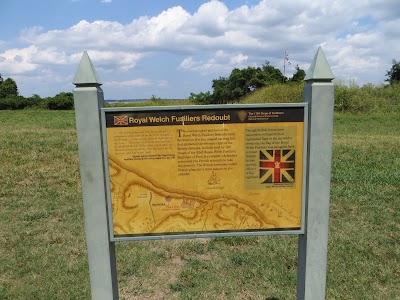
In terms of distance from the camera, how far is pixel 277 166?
250 cm

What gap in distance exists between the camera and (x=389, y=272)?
12.0 feet

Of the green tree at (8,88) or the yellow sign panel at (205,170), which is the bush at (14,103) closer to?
the green tree at (8,88)

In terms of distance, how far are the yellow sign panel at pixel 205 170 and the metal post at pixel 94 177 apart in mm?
79

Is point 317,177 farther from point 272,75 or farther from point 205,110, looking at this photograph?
point 272,75

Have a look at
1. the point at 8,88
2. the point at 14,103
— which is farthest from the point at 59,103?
the point at 8,88

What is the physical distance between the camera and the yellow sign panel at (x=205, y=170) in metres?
2.41

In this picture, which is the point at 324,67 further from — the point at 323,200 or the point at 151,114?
the point at 151,114

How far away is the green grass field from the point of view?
3.40 meters

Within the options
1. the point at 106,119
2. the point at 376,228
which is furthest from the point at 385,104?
the point at 106,119

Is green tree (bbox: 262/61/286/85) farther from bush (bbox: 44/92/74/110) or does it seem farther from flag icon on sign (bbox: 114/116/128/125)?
flag icon on sign (bbox: 114/116/128/125)

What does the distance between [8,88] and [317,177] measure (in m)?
48.1

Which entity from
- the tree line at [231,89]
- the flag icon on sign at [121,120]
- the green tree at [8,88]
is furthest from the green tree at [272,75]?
the flag icon on sign at [121,120]

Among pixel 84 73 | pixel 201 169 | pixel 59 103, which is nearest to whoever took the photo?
pixel 84 73

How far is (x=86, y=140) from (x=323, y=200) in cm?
169
